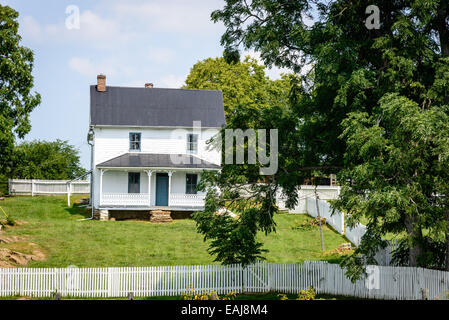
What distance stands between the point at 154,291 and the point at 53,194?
95.0ft

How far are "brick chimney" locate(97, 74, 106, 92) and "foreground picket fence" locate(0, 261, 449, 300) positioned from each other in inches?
820

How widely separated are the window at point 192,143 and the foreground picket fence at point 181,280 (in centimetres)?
1805

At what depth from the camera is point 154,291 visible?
19922 mm

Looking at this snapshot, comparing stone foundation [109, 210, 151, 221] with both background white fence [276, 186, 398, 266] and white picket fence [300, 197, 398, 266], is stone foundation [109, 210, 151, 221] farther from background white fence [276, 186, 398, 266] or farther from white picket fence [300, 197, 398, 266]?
white picket fence [300, 197, 398, 266]

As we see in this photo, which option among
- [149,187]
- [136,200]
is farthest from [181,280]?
[136,200]

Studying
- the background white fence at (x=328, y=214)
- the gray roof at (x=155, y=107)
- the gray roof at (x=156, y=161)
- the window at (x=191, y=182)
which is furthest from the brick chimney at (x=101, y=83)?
the background white fence at (x=328, y=214)

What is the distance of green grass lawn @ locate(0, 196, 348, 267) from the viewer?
24.0 m

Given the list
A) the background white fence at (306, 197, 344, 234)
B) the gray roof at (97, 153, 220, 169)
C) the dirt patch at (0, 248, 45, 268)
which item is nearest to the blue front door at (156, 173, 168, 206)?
the gray roof at (97, 153, 220, 169)

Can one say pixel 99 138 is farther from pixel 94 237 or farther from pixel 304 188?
pixel 304 188

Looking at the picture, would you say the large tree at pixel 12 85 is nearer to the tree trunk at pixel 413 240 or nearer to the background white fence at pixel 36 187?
the background white fence at pixel 36 187

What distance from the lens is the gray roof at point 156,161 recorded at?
3547 centimetres

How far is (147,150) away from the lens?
37.3m

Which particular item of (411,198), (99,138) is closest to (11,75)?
(99,138)

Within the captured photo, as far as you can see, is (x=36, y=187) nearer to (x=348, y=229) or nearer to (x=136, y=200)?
(x=136, y=200)
